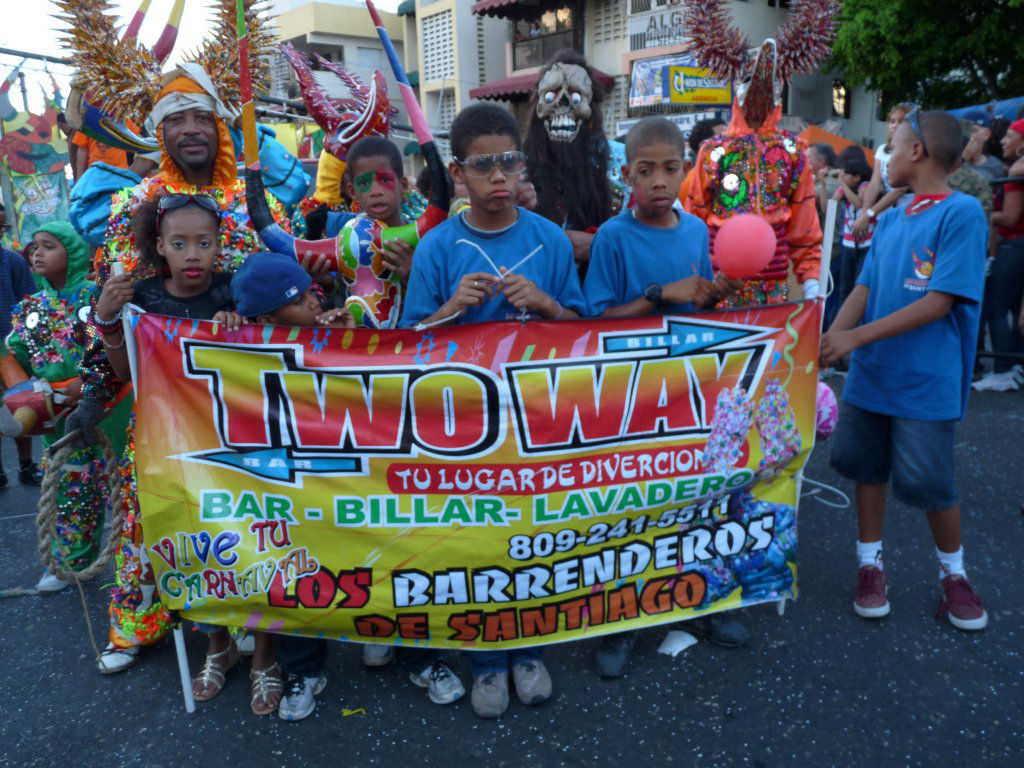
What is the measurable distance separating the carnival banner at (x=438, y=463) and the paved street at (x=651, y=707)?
1.00 ft

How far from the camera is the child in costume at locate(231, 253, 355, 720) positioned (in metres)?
2.59

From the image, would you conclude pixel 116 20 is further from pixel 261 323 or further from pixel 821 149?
pixel 821 149

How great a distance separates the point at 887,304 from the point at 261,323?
8.04 ft

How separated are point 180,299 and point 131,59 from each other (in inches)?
44.9

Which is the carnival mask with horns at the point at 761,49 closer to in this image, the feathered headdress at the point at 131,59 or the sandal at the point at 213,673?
the feathered headdress at the point at 131,59

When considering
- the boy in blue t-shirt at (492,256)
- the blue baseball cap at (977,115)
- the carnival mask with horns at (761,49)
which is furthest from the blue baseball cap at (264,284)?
the blue baseball cap at (977,115)

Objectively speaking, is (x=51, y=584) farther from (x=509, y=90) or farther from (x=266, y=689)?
(x=509, y=90)

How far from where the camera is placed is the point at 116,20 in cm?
303

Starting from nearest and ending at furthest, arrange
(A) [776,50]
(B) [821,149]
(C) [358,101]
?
(A) [776,50]
(C) [358,101]
(B) [821,149]

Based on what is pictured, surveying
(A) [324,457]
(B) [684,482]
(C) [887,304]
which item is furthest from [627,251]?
(A) [324,457]

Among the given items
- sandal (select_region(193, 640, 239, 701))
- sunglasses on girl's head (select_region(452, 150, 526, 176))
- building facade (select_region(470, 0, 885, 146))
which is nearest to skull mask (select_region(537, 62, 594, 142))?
sunglasses on girl's head (select_region(452, 150, 526, 176))

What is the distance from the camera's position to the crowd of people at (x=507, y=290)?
8.67 ft

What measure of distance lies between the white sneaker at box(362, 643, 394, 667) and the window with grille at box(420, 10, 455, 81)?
26626 millimetres

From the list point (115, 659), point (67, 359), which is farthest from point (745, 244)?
point (67, 359)
